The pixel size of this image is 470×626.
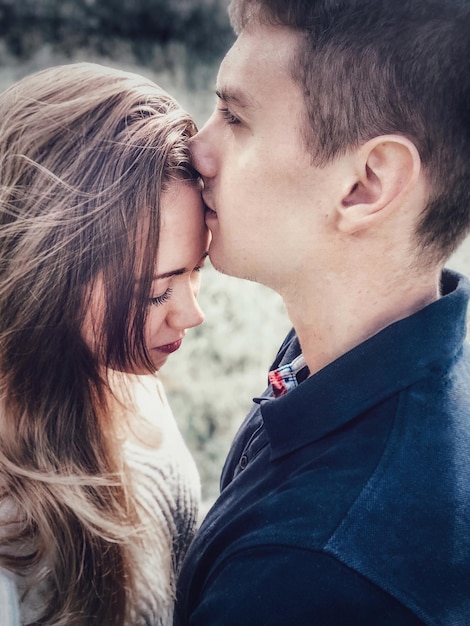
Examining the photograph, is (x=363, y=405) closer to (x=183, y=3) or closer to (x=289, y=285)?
(x=289, y=285)

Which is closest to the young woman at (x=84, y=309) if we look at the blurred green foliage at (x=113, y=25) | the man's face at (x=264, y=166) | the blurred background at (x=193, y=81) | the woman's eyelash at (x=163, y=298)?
the woman's eyelash at (x=163, y=298)

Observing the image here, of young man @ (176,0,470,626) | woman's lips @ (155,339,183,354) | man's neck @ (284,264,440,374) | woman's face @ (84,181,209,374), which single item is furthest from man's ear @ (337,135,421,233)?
woman's lips @ (155,339,183,354)

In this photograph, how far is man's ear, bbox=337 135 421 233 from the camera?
1290mm

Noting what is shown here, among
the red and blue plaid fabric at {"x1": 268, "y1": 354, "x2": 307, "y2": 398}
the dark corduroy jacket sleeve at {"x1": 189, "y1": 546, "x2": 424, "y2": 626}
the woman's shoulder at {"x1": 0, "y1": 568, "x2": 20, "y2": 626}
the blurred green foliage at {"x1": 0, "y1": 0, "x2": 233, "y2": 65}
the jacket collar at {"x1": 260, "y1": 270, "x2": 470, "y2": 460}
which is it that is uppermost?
the blurred green foliage at {"x1": 0, "y1": 0, "x2": 233, "y2": 65}

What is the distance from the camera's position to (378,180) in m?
1.33

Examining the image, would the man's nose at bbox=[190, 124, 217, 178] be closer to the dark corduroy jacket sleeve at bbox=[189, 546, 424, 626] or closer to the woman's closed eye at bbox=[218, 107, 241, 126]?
the woman's closed eye at bbox=[218, 107, 241, 126]

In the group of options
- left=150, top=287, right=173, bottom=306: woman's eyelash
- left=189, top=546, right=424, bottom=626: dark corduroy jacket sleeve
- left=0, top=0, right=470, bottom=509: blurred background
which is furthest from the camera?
left=0, top=0, right=470, bottom=509: blurred background

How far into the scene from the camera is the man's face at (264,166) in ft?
4.53

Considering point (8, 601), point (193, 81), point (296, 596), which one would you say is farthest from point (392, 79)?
point (193, 81)

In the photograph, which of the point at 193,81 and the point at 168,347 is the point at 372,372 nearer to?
the point at 168,347

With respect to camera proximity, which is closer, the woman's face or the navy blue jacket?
the navy blue jacket

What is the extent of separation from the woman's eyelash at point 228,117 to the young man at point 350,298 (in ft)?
0.05

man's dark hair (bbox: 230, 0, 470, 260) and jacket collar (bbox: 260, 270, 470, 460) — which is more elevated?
man's dark hair (bbox: 230, 0, 470, 260)

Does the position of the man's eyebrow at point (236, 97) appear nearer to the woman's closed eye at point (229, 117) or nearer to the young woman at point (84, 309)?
the woman's closed eye at point (229, 117)
